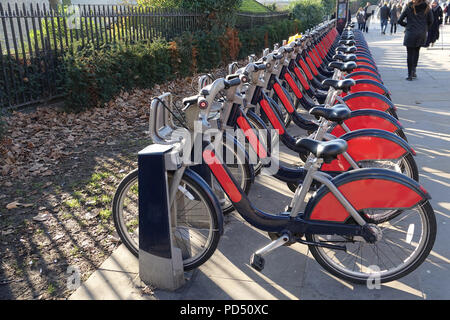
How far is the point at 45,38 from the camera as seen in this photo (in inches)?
293

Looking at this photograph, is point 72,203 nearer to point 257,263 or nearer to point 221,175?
point 221,175

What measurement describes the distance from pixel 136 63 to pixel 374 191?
6.53 m

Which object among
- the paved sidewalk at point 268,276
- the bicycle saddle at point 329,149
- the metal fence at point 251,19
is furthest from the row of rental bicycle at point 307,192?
the metal fence at point 251,19

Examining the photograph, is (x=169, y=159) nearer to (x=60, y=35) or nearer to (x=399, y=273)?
(x=399, y=273)

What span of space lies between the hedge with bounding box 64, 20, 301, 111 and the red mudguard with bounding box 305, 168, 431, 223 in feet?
17.9

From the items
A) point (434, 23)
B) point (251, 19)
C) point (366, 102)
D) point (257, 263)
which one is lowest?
point (257, 263)

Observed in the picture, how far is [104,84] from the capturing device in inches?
286

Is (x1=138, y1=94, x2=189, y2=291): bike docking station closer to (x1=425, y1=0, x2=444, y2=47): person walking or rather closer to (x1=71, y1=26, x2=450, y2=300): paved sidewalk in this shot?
(x1=71, y1=26, x2=450, y2=300): paved sidewalk

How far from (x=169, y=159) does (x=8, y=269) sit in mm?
1506

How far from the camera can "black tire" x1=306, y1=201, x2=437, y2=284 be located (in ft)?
8.39

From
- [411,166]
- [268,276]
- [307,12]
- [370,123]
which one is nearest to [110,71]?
[370,123]

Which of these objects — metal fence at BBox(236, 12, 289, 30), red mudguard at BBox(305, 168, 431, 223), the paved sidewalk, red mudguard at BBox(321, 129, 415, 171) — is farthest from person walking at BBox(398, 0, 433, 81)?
red mudguard at BBox(305, 168, 431, 223)

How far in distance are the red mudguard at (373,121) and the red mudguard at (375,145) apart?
1.64 feet
